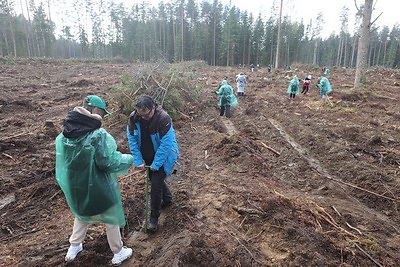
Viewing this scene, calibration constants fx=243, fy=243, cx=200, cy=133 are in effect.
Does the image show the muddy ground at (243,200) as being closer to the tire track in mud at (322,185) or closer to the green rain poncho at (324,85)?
the tire track in mud at (322,185)

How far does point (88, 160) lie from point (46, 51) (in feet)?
198

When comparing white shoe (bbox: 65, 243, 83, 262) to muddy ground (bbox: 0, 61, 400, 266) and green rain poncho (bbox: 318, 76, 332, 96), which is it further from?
green rain poncho (bbox: 318, 76, 332, 96)

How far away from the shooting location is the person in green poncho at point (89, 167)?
2.41m

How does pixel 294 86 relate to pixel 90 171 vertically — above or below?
above

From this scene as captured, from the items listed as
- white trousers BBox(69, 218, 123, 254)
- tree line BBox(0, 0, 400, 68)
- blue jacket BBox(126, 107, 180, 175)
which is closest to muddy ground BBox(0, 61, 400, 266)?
white trousers BBox(69, 218, 123, 254)

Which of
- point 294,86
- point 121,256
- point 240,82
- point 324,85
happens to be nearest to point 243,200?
point 121,256

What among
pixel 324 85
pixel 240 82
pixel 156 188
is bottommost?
pixel 156 188

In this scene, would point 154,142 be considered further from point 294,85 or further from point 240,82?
point 240,82

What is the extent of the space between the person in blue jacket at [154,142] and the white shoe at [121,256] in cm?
61

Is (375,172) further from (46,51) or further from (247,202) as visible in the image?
(46,51)

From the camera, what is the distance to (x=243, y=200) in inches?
170

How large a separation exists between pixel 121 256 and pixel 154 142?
1470 mm

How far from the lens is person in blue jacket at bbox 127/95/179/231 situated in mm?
3266

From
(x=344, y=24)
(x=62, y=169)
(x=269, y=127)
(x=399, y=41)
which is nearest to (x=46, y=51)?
(x=269, y=127)
